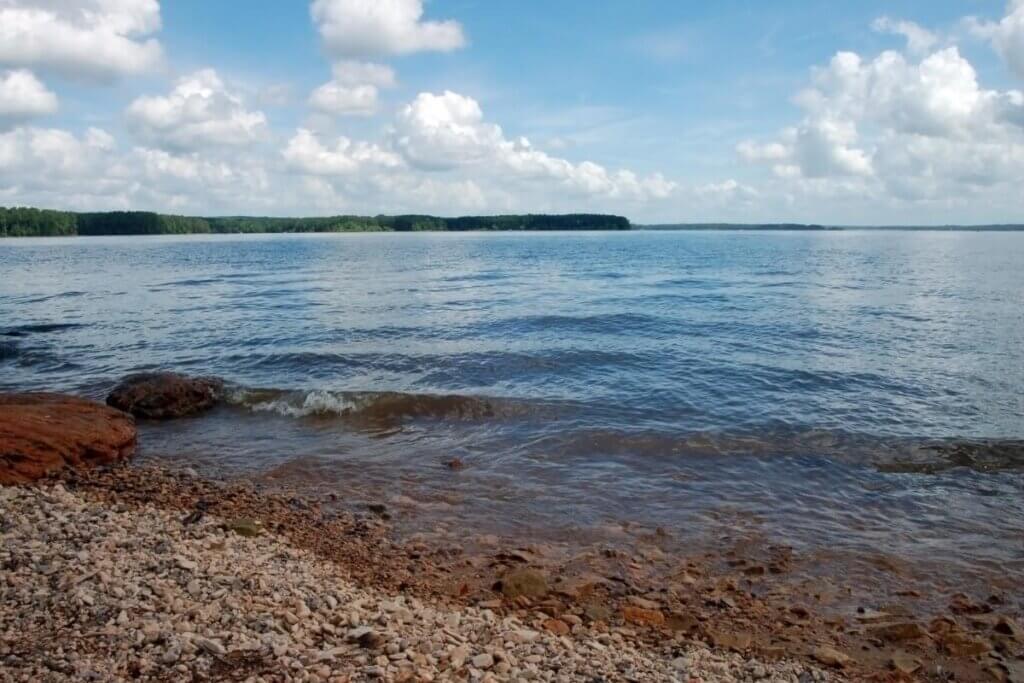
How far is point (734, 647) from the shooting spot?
670cm

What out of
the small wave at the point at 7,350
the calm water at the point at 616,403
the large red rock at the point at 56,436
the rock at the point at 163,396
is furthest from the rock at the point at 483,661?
the small wave at the point at 7,350

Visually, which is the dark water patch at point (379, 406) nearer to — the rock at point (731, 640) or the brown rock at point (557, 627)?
the brown rock at point (557, 627)

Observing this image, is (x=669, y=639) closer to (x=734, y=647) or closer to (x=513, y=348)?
(x=734, y=647)

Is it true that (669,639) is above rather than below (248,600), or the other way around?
below

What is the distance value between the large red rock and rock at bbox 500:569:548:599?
7.84 meters

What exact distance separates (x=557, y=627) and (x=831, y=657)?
268cm

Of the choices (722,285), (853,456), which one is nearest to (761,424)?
(853,456)

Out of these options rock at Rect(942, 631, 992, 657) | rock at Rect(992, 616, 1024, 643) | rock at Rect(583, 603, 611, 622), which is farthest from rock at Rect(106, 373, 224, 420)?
rock at Rect(992, 616, 1024, 643)

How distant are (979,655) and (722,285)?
42.1 m

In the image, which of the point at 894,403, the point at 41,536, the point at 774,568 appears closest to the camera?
the point at 41,536

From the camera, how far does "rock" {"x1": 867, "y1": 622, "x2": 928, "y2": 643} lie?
23.2 feet

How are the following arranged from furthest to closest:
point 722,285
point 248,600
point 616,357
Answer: point 722,285 < point 616,357 < point 248,600

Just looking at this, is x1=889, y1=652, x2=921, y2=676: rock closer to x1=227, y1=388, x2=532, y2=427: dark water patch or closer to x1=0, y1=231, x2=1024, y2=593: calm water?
x1=0, y1=231, x2=1024, y2=593: calm water

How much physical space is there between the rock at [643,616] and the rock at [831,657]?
1.52 m
